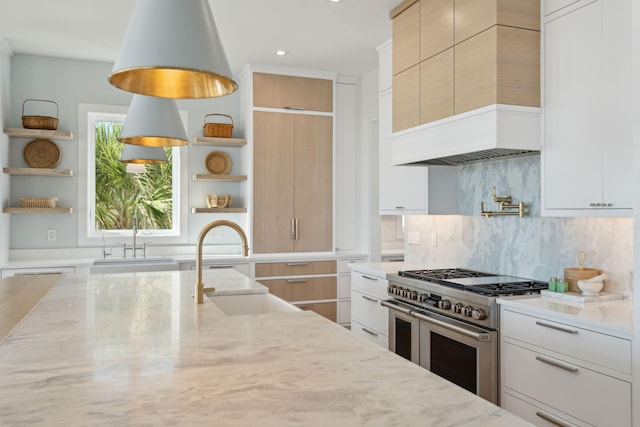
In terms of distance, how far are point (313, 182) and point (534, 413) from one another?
3.38 meters

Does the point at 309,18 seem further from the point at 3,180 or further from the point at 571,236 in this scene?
the point at 3,180

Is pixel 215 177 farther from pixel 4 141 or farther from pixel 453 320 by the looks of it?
pixel 453 320

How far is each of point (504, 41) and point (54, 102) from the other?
4.06 meters

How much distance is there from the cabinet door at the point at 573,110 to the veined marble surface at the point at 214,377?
1500mm

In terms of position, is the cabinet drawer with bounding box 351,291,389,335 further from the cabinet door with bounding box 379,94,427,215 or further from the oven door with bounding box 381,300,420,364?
the cabinet door with bounding box 379,94,427,215

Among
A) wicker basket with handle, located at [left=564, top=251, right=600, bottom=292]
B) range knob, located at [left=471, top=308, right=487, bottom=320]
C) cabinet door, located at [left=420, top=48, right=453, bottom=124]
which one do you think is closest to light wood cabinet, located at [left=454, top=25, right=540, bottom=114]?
cabinet door, located at [left=420, top=48, right=453, bottom=124]

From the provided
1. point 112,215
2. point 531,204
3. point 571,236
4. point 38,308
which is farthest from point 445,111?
point 112,215

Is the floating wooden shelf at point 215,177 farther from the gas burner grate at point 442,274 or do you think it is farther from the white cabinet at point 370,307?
the gas burner grate at point 442,274

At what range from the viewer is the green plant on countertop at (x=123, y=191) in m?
5.09

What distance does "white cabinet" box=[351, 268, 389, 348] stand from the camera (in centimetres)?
364

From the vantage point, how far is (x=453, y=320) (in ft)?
9.30

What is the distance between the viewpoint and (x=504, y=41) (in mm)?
2693

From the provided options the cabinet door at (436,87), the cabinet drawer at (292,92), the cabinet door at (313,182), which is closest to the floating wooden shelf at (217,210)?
the cabinet door at (313,182)

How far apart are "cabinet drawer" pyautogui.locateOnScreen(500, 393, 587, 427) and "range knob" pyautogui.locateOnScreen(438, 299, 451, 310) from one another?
20.7 inches
